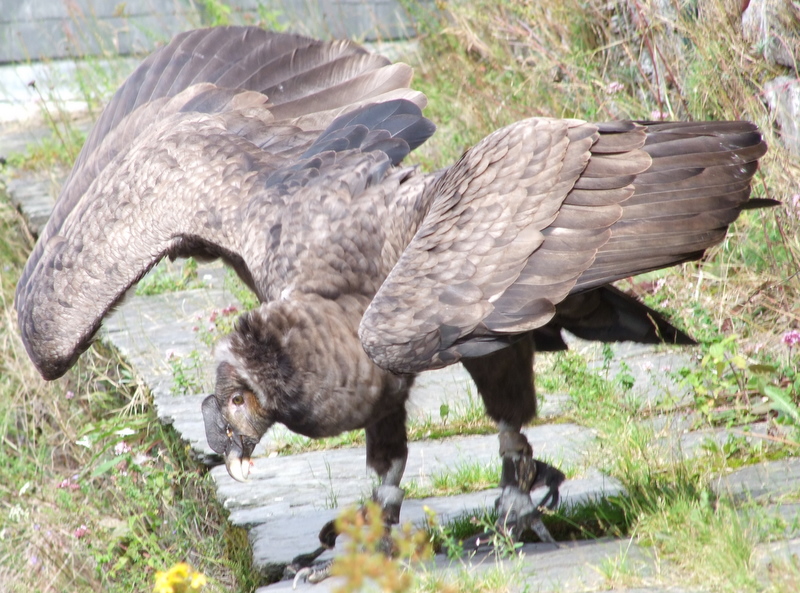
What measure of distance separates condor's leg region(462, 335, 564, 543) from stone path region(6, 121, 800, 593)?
11 centimetres

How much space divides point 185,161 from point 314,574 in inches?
80.7

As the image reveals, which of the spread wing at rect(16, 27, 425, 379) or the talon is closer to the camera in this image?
the talon

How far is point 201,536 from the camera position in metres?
4.31

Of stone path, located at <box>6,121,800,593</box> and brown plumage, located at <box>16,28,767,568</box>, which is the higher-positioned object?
brown plumage, located at <box>16,28,767,568</box>

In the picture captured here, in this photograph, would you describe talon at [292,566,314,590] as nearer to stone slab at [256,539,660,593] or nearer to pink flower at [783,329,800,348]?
stone slab at [256,539,660,593]

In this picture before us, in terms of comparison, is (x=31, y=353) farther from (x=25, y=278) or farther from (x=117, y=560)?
Result: (x=117, y=560)

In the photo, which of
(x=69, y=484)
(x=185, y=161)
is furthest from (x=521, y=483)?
(x=69, y=484)

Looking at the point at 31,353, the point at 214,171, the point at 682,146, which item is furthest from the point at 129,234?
the point at 682,146

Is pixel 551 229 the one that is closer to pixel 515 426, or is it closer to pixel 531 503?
pixel 515 426

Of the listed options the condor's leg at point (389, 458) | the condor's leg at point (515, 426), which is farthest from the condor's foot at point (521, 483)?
the condor's leg at point (389, 458)

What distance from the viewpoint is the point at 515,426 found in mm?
3646

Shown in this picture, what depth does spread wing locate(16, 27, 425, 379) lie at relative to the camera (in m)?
4.39

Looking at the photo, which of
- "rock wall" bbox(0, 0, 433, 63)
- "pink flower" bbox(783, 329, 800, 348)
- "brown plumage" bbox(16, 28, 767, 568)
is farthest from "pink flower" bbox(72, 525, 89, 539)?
"rock wall" bbox(0, 0, 433, 63)

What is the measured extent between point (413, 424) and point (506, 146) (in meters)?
1.65
